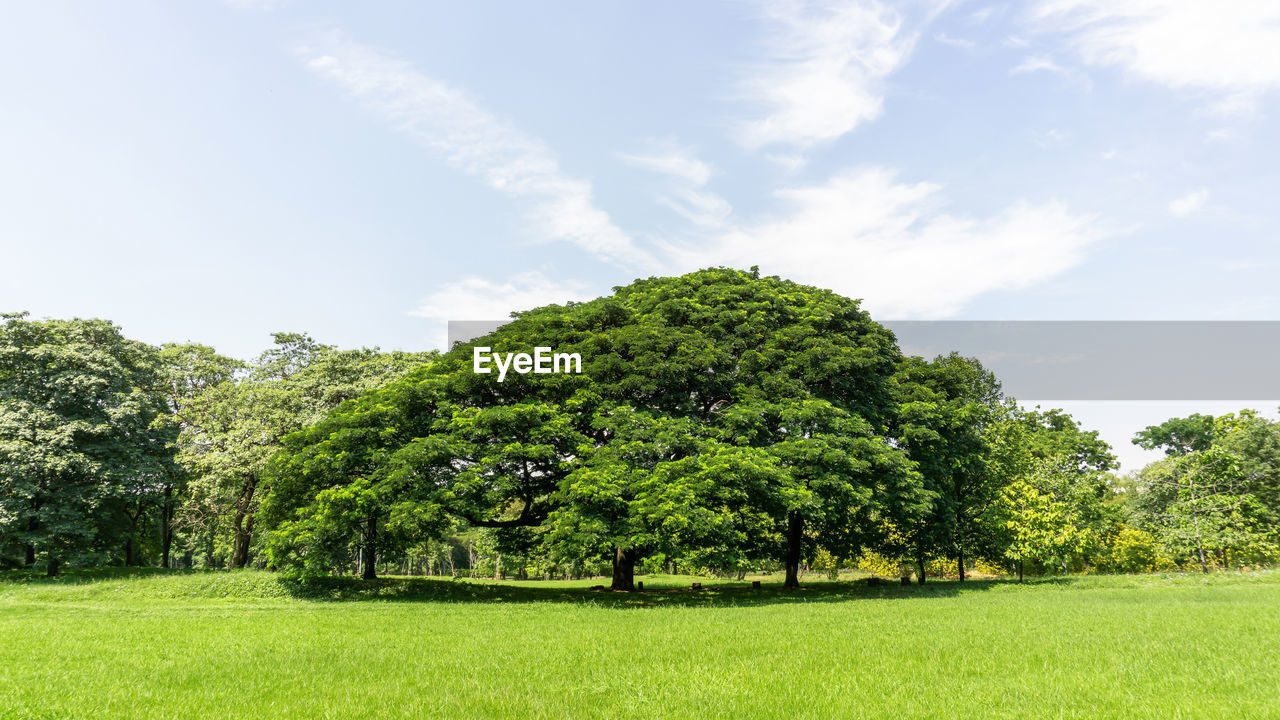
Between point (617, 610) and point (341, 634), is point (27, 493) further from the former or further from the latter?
point (617, 610)

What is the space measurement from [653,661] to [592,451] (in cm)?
1473

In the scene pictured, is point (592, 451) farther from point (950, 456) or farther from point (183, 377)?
point (183, 377)

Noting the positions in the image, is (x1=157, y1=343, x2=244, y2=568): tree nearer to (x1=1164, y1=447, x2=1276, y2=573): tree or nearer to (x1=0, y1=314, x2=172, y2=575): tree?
(x1=0, y1=314, x2=172, y2=575): tree

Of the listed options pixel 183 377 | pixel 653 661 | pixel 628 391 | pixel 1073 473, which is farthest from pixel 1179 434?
pixel 183 377

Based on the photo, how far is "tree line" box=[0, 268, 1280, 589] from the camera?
986 inches

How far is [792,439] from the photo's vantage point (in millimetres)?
26859

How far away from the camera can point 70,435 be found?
33.8 m

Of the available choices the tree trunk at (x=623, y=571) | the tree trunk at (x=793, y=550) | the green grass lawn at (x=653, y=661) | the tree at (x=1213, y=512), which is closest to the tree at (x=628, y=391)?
the tree trunk at (x=623, y=571)

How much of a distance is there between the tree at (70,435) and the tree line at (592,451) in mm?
133

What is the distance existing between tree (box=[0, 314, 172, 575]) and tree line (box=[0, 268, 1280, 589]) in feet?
0.44

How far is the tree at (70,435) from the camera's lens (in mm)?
33000

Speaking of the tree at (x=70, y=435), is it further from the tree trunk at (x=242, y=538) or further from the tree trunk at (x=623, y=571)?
the tree trunk at (x=623, y=571)

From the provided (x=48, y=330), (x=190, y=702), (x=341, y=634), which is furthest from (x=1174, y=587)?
(x=48, y=330)

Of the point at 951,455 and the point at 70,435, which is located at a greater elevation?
the point at 70,435
